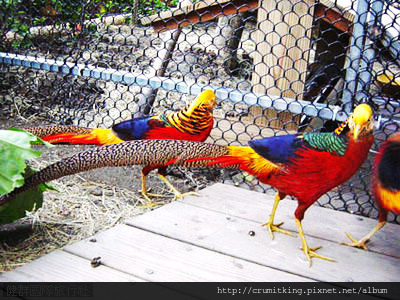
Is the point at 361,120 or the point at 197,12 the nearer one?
the point at 361,120

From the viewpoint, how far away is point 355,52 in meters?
2.38

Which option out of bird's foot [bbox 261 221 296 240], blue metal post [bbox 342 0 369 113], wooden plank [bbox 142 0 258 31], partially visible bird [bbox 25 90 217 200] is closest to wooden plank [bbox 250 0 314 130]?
wooden plank [bbox 142 0 258 31]

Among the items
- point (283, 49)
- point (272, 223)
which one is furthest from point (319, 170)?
point (283, 49)

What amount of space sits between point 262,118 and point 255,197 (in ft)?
3.24

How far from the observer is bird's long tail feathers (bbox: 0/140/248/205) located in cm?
158

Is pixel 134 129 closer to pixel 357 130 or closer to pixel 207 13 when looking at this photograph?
pixel 207 13

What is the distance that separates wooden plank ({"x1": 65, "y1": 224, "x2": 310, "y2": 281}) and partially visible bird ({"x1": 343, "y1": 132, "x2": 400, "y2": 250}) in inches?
17.8

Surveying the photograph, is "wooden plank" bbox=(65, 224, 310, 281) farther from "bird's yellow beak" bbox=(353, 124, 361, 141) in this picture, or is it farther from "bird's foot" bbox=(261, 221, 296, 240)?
"bird's yellow beak" bbox=(353, 124, 361, 141)

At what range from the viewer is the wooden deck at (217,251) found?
1.52m

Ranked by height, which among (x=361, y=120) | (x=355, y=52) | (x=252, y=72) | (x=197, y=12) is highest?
(x=197, y=12)

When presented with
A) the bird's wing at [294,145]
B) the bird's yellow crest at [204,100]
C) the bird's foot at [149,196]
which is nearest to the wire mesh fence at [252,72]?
the bird's yellow crest at [204,100]

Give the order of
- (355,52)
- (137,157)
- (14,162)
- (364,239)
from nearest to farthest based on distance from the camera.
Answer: (14,162) → (137,157) → (364,239) → (355,52)

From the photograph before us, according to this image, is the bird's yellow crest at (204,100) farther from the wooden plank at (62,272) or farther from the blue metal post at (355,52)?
the wooden plank at (62,272)

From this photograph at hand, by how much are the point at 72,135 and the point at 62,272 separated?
115cm
